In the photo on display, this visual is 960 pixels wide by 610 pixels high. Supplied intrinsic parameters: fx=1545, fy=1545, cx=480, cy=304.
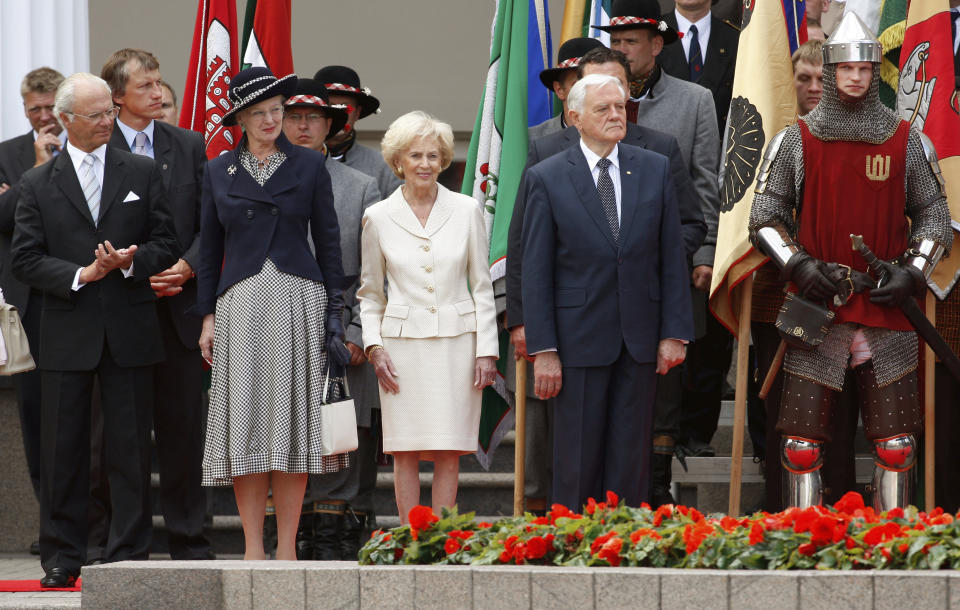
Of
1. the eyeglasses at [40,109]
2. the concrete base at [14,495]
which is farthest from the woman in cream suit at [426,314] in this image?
the concrete base at [14,495]

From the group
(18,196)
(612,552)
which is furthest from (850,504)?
(18,196)

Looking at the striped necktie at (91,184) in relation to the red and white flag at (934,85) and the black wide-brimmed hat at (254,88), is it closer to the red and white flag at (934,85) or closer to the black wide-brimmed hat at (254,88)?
the black wide-brimmed hat at (254,88)

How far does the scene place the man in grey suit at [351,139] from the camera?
7.86 meters

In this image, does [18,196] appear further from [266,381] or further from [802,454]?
[802,454]

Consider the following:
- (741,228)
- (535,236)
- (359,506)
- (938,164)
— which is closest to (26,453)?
(359,506)

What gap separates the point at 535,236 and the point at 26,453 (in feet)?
10.0

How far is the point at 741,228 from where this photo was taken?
6.88 m

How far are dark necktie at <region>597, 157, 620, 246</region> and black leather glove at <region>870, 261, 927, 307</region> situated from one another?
1088 mm

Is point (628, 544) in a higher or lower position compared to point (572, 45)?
lower

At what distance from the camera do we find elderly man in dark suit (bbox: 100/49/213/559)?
7156mm

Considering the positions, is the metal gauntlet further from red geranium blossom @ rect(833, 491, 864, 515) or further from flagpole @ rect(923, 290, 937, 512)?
red geranium blossom @ rect(833, 491, 864, 515)

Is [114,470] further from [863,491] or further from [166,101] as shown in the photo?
[863,491]

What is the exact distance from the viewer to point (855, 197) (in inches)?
253

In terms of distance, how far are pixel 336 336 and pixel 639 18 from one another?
213 cm
